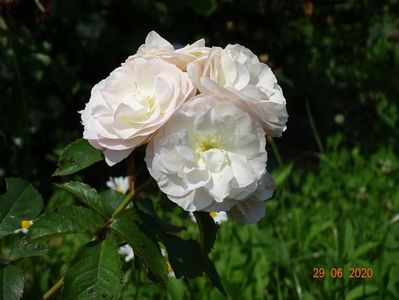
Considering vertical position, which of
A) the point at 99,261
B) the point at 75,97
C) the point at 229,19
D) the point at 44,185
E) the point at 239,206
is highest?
the point at 239,206

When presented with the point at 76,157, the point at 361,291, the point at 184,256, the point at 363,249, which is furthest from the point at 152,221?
the point at 363,249

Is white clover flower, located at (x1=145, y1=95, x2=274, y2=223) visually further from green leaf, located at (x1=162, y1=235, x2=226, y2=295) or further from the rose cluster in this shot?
green leaf, located at (x1=162, y1=235, x2=226, y2=295)

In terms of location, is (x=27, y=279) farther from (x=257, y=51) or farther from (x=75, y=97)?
(x=257, y=51)

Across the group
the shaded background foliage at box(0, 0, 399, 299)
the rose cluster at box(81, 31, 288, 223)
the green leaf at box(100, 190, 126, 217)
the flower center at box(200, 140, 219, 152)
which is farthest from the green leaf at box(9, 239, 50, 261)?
the shaded background foliage at box(0, 0, 399, 299)

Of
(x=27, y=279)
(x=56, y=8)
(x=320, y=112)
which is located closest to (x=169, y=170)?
(x=27, y=279)

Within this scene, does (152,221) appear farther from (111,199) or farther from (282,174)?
(282,174)

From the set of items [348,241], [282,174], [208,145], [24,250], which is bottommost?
[282,174]
